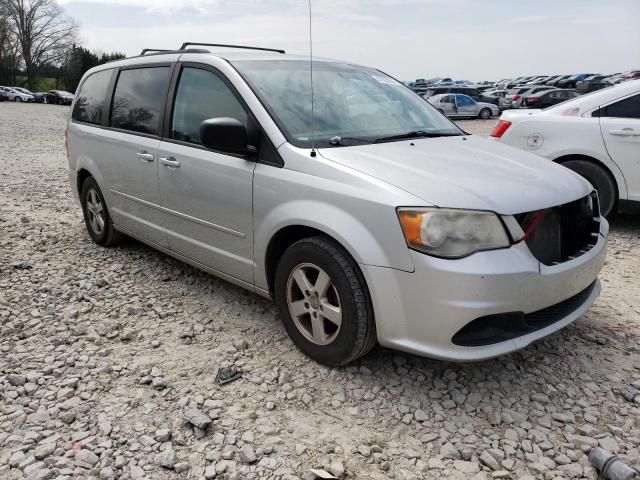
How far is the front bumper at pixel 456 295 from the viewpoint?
8.00ft

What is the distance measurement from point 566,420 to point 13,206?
6509mm

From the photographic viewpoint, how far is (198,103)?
145 inches

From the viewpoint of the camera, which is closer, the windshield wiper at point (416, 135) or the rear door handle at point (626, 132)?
the windshield wiper at point (416, 135)

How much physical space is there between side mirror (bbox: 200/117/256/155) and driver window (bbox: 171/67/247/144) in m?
0.21

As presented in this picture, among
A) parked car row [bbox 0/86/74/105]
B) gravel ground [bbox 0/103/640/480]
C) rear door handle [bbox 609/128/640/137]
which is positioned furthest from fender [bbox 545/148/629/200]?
parked car row [bbox 0/86/74/105]

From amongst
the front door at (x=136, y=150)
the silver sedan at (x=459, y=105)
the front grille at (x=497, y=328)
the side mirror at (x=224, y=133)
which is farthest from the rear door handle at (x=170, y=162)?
the silver sedan at (x=459, y=105)

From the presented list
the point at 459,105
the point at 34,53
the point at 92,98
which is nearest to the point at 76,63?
the point at 34,53

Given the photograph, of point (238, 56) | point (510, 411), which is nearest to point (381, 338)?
point (510, 411)

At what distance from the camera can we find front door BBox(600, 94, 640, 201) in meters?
5.33

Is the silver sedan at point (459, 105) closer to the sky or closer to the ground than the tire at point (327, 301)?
closer to the sky

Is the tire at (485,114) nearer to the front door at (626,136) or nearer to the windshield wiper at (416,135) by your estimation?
the front door at (626,136)

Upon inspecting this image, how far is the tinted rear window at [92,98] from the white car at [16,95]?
48317mm

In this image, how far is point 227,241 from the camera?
344 centimetres

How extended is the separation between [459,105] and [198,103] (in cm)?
2533
